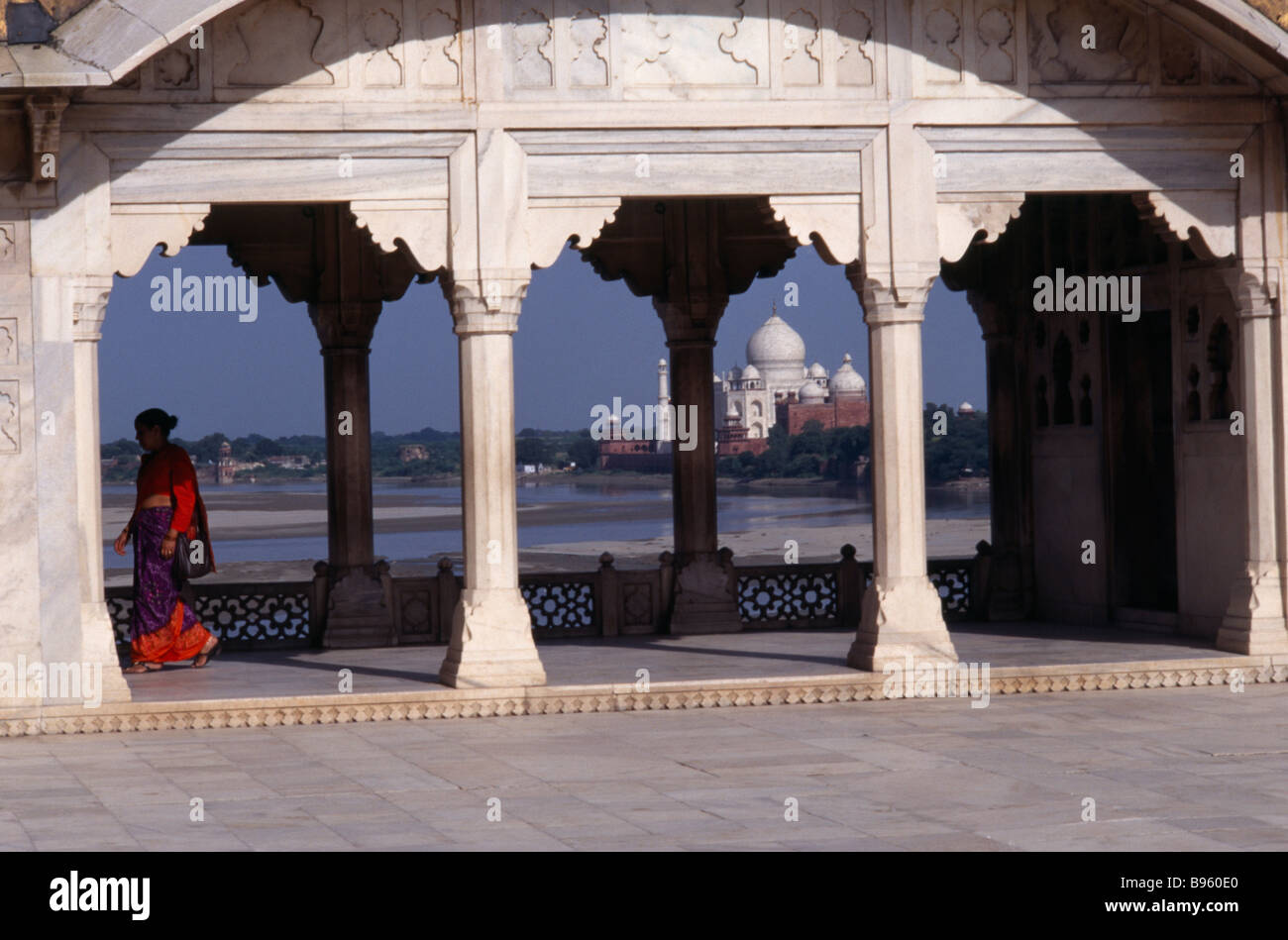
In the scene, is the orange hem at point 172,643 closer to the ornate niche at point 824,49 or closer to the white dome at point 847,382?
the ornate niche at point 824,49

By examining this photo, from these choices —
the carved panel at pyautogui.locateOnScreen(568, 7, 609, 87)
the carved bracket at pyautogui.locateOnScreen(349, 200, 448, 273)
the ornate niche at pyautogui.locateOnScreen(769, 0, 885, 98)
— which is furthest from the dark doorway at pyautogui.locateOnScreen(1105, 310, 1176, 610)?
the carved bracket at pyautogui.locateOnScreen(349, 200, 448, 273)

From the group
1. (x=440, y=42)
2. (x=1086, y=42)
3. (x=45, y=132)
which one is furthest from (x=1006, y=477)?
(x=45, y=132)

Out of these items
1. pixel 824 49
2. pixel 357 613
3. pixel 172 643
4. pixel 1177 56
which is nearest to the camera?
pixel 824 49

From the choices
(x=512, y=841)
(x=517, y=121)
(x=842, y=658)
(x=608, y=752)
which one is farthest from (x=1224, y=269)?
(x=512, y=841)

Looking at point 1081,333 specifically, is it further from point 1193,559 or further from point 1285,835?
point 1285,835

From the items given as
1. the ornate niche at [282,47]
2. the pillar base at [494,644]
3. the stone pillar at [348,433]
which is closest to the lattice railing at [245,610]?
the stone pillar at [348,433]

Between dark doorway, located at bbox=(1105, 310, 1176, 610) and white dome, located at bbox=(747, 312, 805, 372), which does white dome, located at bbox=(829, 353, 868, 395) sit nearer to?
white dome, located at bbox=(747, 312, 805, 372)

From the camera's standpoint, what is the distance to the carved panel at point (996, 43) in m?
10.5

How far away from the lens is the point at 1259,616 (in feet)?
35.4

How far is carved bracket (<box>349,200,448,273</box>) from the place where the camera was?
9992mm

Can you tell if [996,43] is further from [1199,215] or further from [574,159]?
[574,159]

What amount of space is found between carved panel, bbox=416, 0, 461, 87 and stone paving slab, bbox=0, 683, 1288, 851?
11.5ft

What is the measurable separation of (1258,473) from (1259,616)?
33.3 inches

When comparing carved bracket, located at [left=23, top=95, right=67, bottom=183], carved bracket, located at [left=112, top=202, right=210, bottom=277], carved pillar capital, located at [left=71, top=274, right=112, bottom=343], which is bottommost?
carved pillar capital, located at [left=71, top=274, right=112, bottom=343]
